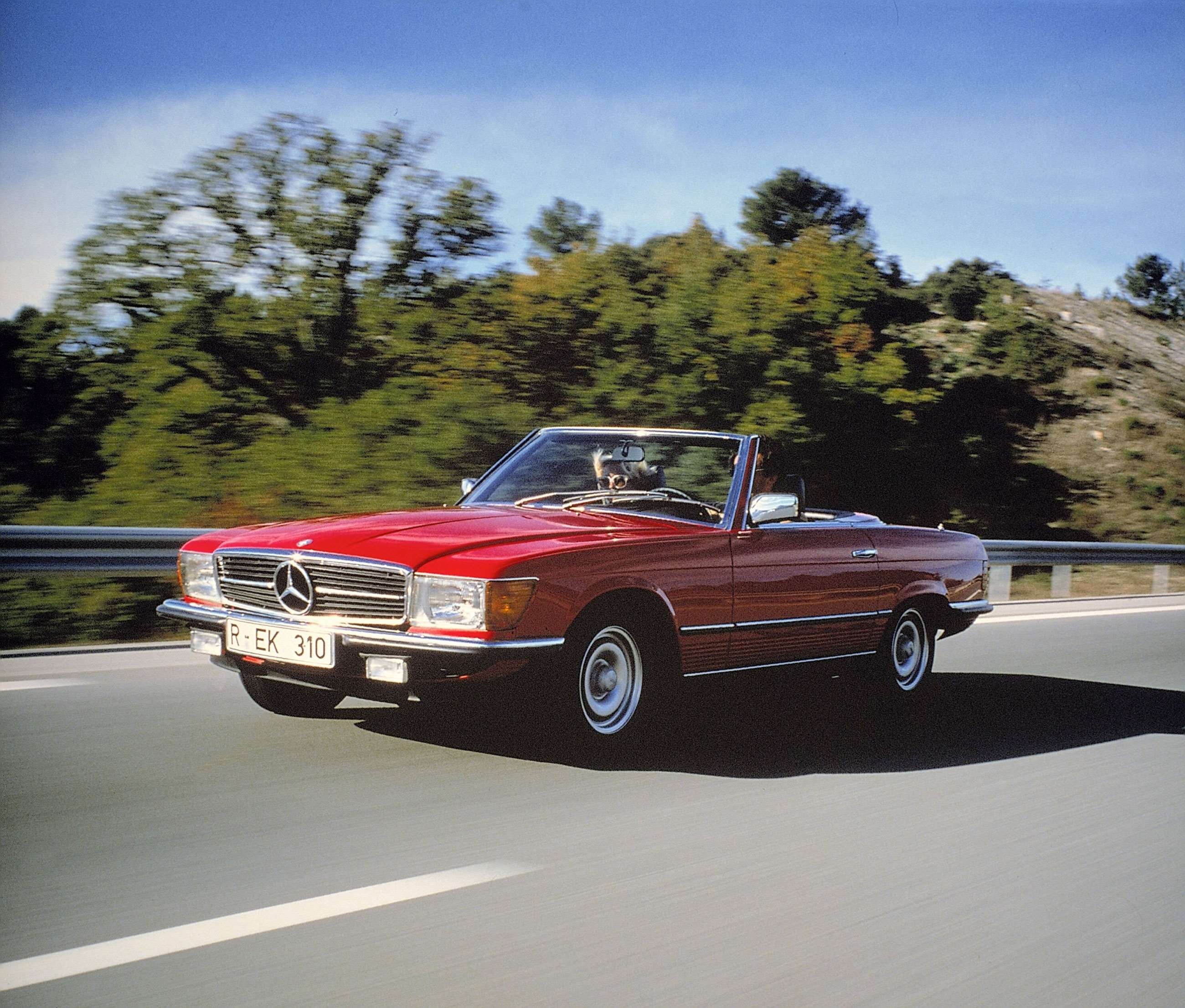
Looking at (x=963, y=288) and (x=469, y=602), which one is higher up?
(x=963, y=288)

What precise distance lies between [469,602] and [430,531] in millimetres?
574

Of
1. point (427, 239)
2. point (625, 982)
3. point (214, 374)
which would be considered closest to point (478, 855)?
point (625, 982)

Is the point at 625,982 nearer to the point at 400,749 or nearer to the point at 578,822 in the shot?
the point at 578,822

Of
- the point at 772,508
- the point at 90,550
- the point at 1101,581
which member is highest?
the point at 772,508

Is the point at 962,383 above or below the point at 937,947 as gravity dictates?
above

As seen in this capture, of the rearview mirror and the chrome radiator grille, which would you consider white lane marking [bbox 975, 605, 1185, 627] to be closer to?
the rearview mirror

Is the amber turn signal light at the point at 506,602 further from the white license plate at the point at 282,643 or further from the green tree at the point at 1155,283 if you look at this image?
A: the green tree at the point at 1155,283

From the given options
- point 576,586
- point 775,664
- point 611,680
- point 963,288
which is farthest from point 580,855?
point 963,288

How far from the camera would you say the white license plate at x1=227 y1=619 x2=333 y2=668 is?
5137 mm

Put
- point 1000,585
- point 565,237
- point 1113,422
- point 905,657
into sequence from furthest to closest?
point 1113,422 < point 565,237 < point 1000,585 < point 905,657

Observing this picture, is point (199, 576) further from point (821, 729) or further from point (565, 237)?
point (565, 237)

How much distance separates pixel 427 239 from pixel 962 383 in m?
30.2

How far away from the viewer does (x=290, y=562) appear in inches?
212

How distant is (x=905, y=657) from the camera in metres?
7.57
